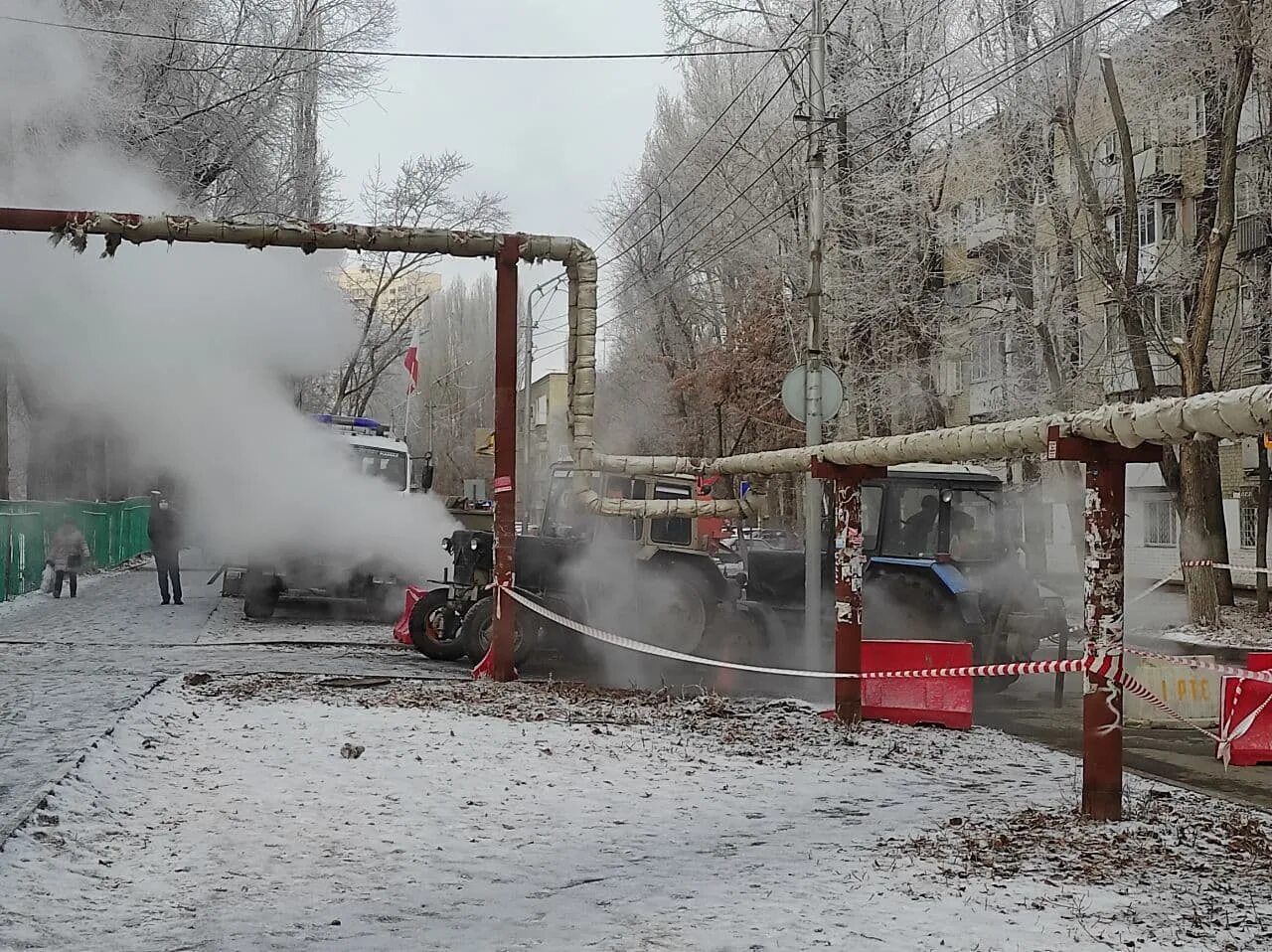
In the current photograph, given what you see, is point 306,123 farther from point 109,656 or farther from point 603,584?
point 603,584

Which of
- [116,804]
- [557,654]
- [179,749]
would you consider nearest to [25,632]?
[557,654]

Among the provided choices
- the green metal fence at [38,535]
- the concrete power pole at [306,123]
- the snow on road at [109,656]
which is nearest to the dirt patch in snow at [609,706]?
the snow on road at [109,656]

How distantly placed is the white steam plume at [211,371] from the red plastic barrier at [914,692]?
774 cm

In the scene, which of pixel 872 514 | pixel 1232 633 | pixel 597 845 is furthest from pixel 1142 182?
pixel 597 845

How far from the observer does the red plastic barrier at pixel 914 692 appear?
10.3m

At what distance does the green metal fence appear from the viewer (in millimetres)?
18388

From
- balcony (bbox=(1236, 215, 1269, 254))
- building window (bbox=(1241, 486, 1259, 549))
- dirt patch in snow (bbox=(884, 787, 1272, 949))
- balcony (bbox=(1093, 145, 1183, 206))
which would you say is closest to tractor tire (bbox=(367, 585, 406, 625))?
dirt patch in snow (bbox=(884, 787, 1272, 949))

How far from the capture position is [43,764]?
7422 millimetres

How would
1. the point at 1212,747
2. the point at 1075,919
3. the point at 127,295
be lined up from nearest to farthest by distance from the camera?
the point at 1075,919 → the point at 1212,747 → the point at 127,295

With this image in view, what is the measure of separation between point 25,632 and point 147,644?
1.94 m

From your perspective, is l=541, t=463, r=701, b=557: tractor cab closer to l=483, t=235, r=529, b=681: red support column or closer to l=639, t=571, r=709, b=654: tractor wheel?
l=639, t=571, r=709, b=654: tractor wheel

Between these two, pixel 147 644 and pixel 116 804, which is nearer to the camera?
pixel 116 804

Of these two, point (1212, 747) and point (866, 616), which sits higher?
point (866, 616)

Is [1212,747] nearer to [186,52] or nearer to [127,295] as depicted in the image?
[127,295]
